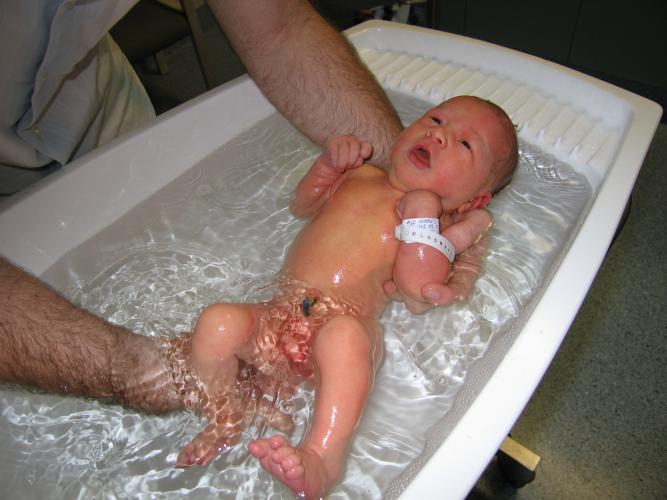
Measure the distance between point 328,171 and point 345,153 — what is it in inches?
2.3

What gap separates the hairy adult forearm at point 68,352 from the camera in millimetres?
697

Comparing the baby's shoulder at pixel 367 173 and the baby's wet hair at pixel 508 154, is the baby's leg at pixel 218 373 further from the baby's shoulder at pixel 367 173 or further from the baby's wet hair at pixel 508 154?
the baby's wet hair at pixel 508 154

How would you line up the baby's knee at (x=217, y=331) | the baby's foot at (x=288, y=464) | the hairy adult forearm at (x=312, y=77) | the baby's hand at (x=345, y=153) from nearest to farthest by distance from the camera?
the baby's foot at (x=288, y=464)
the baby's knee at (x=217, y=331)
the baby's hand at (x=345, y=153)
the hairy adult forearm at (x=312, y=77)

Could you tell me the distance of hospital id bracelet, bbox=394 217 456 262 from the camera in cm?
89

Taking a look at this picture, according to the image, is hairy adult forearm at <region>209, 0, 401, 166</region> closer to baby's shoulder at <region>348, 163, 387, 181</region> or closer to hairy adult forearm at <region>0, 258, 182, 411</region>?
baby's shoulder at <region>348, 163, 387, 181</region>

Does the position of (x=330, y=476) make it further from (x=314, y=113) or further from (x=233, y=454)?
(x=314, y=113)

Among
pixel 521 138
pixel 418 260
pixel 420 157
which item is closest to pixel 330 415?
pixel 418 260

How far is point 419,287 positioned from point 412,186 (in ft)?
0.66

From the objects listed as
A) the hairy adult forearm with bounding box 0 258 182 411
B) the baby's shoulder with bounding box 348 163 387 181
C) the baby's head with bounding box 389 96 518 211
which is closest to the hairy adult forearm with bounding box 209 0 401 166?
the baby's shoulder with bounding box 348 163 387 181

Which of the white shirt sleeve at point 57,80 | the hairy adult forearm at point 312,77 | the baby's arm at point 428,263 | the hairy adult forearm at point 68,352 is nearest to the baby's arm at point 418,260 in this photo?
the baby's arm at point 428,263

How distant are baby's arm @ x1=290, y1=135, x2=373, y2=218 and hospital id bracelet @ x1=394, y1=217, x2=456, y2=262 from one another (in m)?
0.21

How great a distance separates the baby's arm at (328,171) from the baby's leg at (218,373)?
1.15 feet

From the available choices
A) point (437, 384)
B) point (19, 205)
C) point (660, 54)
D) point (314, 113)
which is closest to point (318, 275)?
point (437, 384)

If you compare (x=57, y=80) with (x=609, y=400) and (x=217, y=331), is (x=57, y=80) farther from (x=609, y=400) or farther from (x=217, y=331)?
(x=609, y=400)
